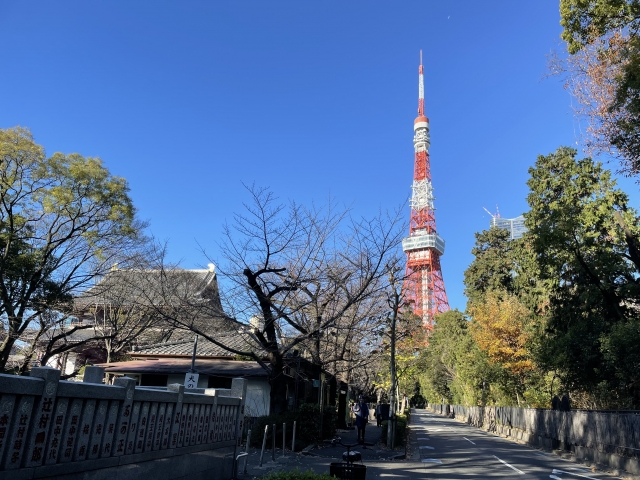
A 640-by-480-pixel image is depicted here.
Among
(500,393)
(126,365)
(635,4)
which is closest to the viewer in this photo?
(635,4)

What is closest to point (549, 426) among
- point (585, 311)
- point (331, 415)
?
point (585, 311)

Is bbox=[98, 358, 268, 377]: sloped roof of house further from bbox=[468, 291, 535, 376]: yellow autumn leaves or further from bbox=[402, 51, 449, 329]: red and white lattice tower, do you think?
bbox=[402, 51, 449, 329]: red and white lattice tower

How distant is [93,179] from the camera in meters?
19.1

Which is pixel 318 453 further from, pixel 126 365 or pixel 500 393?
pixel 500 393

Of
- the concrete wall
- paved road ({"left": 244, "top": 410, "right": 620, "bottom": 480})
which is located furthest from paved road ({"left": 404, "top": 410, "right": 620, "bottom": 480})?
the concrete wall

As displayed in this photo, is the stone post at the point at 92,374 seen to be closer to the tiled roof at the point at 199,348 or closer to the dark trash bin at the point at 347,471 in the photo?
the dark trash bin at the point at 347,471

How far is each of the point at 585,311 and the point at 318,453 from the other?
13.9 meters

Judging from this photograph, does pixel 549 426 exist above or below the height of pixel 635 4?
below

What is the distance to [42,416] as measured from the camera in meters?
4.94

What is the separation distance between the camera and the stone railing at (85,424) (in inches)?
182

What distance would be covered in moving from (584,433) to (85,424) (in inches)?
733

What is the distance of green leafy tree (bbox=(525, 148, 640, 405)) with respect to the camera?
17531mm

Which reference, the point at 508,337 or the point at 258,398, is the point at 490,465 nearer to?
the point at 258,398

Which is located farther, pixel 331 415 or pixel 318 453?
pixel 331 415
